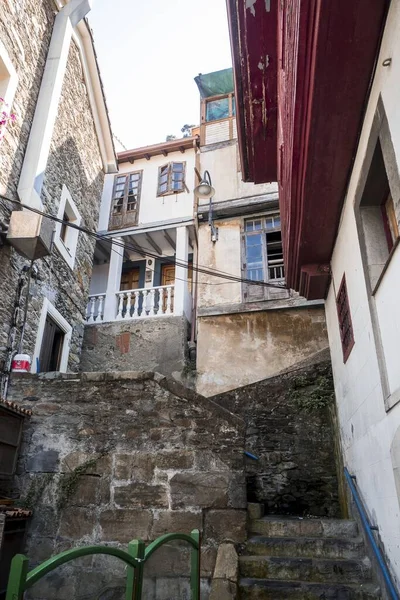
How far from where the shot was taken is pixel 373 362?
3551mm

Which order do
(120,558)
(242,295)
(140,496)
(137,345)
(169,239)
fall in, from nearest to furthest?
1. (120,558)
2. (140,496)
3. (242,295)
4. (137,345)
5. (169,239)

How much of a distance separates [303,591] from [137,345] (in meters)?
6.82

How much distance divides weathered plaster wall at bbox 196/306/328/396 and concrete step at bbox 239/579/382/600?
460 centimetres

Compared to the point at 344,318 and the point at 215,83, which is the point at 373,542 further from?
the point at 215,83

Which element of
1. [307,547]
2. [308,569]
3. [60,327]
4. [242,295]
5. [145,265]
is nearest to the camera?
[308,569]

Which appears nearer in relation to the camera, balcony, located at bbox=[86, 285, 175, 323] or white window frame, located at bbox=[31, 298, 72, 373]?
white window frame, located at bbox=[31, 298, 72, 373]

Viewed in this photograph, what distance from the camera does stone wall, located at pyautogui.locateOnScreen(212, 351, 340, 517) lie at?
249 inches

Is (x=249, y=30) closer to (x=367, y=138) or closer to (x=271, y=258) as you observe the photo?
(x=367, y=138)

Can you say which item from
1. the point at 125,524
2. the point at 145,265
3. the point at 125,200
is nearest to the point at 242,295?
the point at 145,265

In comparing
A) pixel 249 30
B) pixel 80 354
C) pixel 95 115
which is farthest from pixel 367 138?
pixel 95 115

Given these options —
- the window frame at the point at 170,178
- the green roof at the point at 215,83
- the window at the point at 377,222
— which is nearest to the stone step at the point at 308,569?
the window at the point at 377,222

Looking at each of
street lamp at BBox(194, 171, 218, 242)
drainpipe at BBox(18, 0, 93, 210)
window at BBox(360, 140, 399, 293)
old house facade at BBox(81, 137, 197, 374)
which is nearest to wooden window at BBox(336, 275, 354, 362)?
window at BBox(360, 140, 399, 293)

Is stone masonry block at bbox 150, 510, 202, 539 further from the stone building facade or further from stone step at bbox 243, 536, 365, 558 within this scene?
the stone building facade

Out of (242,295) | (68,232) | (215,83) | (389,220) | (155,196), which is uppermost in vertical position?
(215,83)
